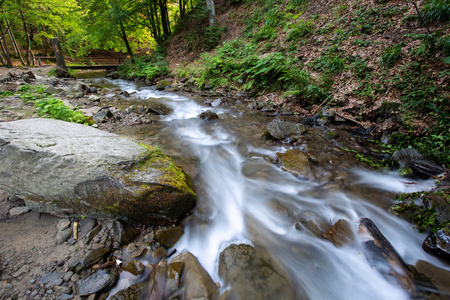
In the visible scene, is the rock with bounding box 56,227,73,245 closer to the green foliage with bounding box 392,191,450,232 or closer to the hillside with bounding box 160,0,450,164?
the green foliage with bounding box 392,191,450,232

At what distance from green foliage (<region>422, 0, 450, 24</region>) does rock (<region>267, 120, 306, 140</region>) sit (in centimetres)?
425

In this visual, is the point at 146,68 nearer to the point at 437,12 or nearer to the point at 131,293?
the point at 437,12

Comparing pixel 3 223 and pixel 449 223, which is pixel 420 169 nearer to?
pixel 449 223

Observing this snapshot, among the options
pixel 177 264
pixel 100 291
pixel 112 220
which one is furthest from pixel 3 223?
pixel 177 264

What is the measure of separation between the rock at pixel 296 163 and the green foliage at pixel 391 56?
366cm

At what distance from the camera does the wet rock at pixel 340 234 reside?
2468 millimetres

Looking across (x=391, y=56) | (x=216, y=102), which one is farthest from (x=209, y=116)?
(x=391, y=56)

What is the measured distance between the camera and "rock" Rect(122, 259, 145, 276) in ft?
6.72

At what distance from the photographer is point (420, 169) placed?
3.35 metres

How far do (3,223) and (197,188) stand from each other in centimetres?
253

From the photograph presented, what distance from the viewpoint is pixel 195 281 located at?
1943 millimetres

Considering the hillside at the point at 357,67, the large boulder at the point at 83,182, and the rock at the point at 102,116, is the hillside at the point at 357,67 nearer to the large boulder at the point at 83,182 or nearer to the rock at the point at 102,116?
the large boulder at the point at 83,182

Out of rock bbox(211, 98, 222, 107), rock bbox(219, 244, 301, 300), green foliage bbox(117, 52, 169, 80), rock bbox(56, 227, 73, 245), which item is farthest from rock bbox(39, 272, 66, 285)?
green foliage bbox(117, 52, 169, 80)

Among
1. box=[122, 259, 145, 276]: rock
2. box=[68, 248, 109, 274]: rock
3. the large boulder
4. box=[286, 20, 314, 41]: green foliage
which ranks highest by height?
box=[286, 20, 314, 41]: green foliage
